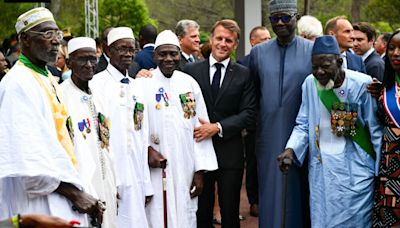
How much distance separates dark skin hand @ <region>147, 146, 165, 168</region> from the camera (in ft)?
23.4

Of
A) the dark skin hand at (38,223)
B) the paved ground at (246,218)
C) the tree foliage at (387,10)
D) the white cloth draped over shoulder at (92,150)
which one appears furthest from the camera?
the tree foliage at (387,10)

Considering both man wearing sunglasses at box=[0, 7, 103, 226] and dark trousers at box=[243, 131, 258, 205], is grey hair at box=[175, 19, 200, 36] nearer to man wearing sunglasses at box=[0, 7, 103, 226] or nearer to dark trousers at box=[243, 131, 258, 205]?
dark trousers at box=[243, 131, 258, 205]

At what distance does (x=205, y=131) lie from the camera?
7.39 metres

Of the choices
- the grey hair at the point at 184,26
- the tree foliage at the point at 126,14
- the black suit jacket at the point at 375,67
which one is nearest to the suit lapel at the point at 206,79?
the grey hair at the point at 184,26

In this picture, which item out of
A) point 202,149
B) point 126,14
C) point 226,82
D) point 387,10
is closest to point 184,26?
point 226,82

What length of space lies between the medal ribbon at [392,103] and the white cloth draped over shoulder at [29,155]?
2.79 metres

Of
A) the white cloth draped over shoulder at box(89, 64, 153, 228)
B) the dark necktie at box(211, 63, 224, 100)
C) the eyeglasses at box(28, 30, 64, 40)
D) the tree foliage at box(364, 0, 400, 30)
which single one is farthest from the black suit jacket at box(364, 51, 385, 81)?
the tree foliage at box(364, 0, 400, 30)

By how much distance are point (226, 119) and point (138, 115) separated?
1025 mm

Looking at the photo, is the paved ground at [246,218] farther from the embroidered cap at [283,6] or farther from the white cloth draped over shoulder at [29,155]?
the white cloth draped over shoulder at [29,155]

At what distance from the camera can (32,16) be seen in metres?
5.11

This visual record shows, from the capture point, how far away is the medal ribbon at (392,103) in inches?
249

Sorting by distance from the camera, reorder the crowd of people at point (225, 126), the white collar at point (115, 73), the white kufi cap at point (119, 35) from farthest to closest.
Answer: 1. the white kufi cap at point (119, 35)
2. the white collar at point (115, 73)
3. the crowd of people at point (225, 126)

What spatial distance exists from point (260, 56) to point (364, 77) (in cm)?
121

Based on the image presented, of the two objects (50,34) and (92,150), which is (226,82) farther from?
(50,34)
